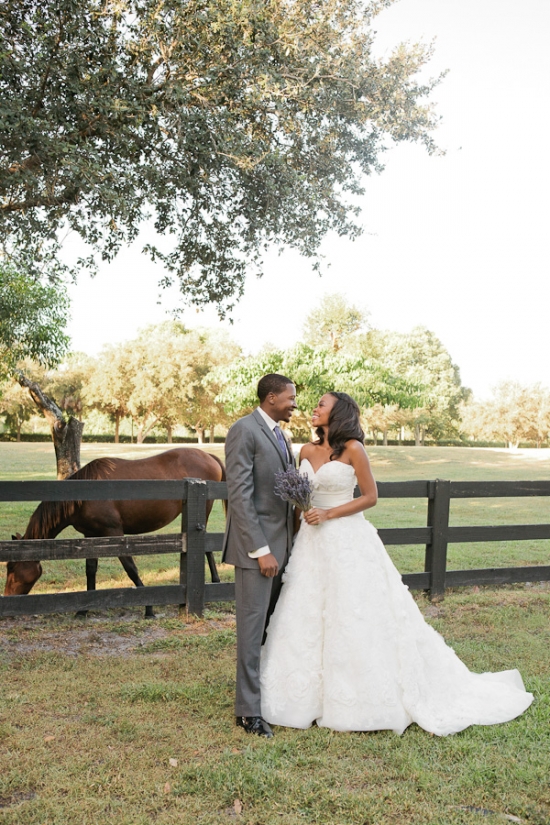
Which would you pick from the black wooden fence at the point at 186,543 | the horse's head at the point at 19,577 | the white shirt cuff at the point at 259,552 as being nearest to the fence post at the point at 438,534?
the black wooden fence at the point at 186,543

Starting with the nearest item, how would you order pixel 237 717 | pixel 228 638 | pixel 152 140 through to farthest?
pixel 237 717 < pixel 228 638 < pixel 152 140

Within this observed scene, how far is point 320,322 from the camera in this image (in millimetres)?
51438

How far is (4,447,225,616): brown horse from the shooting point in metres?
6.98

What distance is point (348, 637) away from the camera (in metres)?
4.36

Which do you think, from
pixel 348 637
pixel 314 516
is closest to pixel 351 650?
pixel 348 637

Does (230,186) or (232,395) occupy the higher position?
(230,186)

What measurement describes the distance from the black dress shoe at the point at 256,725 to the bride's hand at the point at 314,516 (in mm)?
1229

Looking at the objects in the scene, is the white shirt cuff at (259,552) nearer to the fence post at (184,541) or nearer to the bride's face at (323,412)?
the bride's face at (323,412)

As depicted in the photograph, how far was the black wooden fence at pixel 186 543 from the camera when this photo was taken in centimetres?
630

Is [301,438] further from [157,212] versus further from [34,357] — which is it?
[157,212]

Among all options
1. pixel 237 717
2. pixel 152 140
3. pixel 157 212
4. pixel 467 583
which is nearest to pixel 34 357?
pixel 157 212

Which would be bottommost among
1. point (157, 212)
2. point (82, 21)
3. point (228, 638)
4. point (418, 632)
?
point (228, 638)

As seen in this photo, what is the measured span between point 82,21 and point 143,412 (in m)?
38.6

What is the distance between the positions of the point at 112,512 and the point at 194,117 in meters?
5.32
